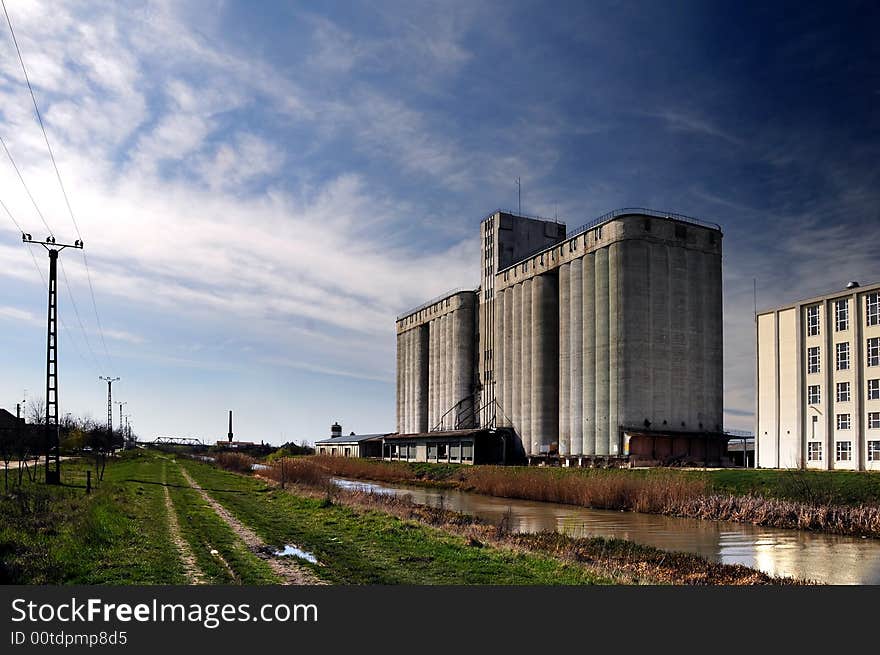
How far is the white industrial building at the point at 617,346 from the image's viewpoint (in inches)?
2741

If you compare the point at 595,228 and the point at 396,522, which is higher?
the point at 595,228

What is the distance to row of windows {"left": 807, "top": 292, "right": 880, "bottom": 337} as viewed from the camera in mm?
44875

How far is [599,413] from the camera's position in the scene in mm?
71812

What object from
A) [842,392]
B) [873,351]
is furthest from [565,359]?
[873,351]

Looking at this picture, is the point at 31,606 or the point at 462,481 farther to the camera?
the point at 462,481

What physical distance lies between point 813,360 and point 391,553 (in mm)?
39161

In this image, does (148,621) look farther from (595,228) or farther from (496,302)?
(496,302)

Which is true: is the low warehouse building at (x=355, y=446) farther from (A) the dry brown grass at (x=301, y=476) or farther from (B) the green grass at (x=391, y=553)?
(B) the green grass at (x=391, y=553)

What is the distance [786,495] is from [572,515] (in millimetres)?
10334

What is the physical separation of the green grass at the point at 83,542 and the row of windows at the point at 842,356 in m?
39.4

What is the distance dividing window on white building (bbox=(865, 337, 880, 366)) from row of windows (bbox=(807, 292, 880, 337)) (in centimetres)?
105

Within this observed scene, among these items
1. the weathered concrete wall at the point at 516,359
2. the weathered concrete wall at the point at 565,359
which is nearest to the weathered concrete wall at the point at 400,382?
the weathered concrete wall at the point at 516,359

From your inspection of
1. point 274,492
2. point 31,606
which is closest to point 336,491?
point 274,492

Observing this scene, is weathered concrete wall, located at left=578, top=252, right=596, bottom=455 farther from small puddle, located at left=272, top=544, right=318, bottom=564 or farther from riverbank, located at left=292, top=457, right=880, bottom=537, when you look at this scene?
small puddle, located at left=272, top=544, right=318, bottom=564
